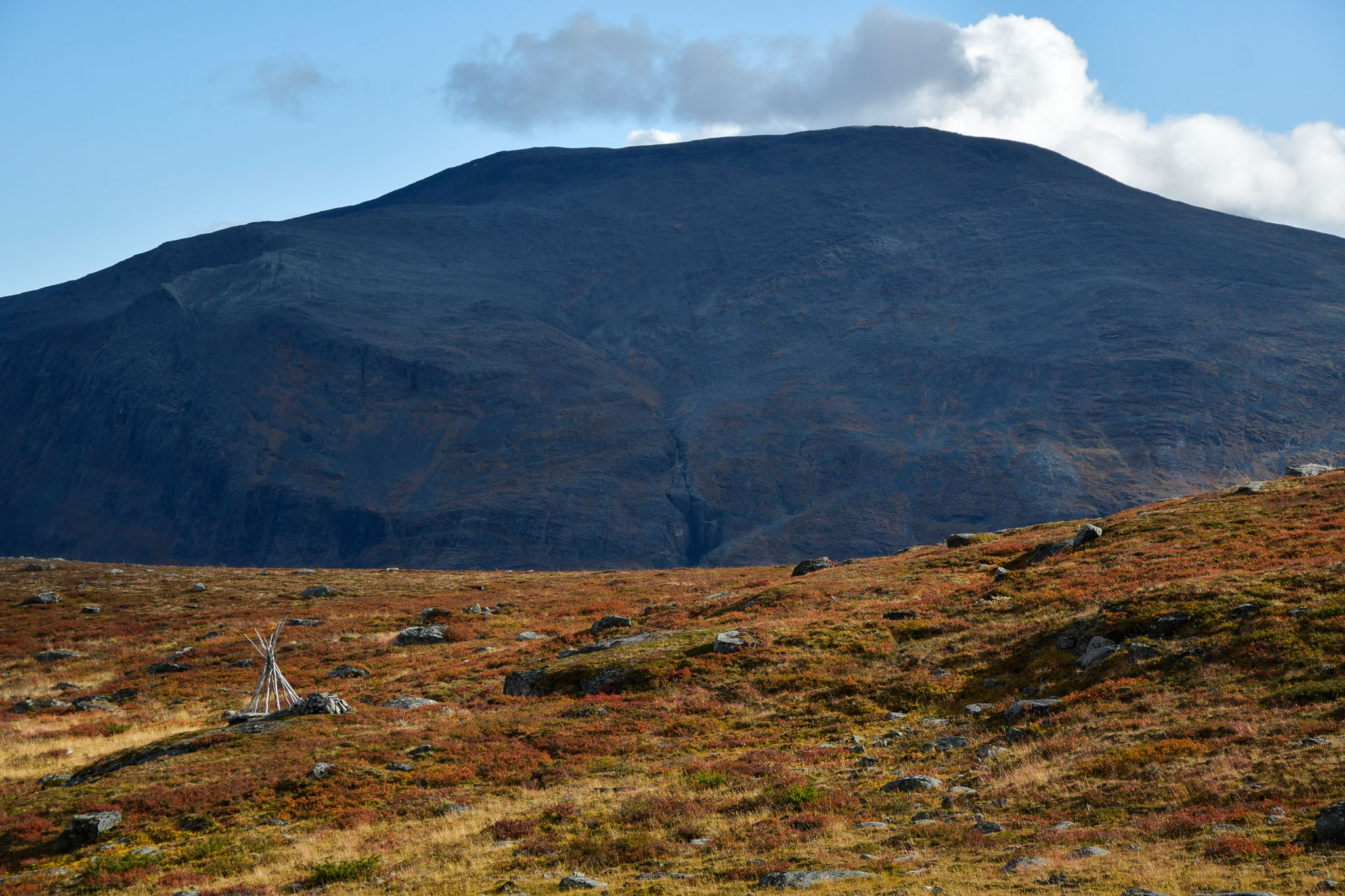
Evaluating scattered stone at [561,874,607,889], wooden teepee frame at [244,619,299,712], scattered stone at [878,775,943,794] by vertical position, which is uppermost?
scattered stone at [878,775,943,794]

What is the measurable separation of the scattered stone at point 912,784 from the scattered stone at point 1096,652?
8.53 m

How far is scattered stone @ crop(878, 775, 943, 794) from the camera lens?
72.3 feet

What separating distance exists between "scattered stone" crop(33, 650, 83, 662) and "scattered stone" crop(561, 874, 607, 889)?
5207 cm

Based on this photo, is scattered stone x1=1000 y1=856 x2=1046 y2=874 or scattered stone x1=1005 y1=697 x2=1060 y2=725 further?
scattered stone x1=1005 y1=697 x2=1060 y2=725

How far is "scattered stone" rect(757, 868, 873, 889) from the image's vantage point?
54.5ft

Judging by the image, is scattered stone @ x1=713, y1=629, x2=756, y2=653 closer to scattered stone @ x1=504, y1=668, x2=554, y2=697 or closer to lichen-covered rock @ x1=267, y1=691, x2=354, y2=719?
scattered stone @ x1=504, y1=668, x2=554, y2=697

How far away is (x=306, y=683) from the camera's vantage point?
153 feet

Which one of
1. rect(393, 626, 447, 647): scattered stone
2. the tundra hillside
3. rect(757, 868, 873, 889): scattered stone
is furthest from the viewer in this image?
rect(393, 626, 447, 647): scattered stone

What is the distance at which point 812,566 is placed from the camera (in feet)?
235

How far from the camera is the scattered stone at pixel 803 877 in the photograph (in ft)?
54.5

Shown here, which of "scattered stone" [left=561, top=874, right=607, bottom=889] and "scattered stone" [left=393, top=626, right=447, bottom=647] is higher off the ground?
"scattered stone" [left=561, top=874, right=607, bottom=889]

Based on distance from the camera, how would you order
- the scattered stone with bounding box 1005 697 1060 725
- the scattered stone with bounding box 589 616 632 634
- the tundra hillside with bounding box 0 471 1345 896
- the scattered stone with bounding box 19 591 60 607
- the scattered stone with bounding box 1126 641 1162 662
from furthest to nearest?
the scattered stone with bounding box 19 591 60 607 → the scattered stone with bounding box 589 616 632 634 → the scattered stone with bounding box 1126 641 1162 662 → the scattered stone with bounding box 1005 697 1060 725 → the tundra hillside with bounding box 0 471 1345 896

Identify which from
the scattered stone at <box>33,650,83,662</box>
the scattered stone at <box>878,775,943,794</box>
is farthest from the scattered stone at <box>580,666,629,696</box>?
the scattered stone at <box>33,650,83,662</box>

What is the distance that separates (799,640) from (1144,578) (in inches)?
492
